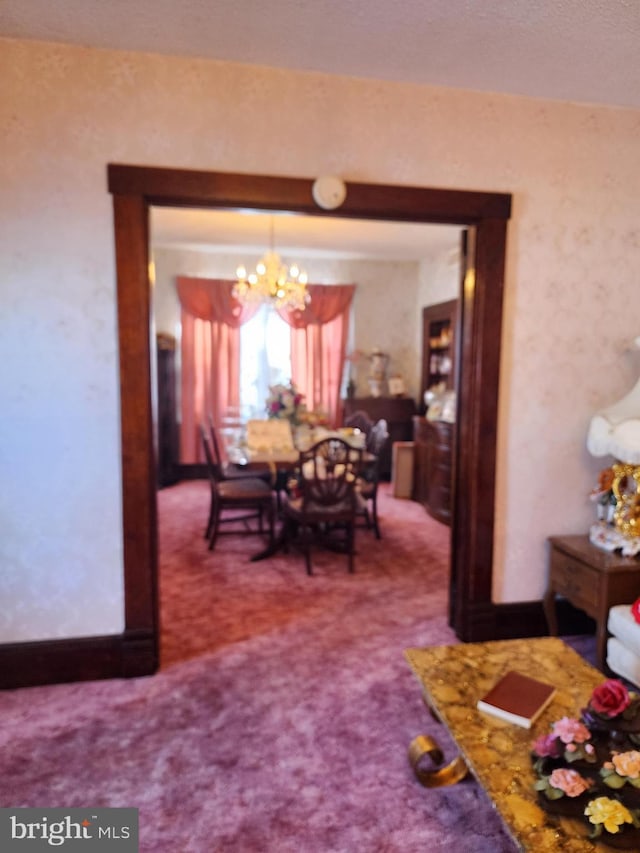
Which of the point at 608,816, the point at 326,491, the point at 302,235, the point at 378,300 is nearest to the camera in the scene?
the point at 608,816

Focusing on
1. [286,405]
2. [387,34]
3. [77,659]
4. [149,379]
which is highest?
[387,34]

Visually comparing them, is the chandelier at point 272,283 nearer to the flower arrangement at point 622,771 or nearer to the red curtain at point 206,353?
the red curtain at point 206,353

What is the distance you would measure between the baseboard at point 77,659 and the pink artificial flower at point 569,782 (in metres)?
1.80

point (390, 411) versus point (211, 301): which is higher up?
point (211, 301)

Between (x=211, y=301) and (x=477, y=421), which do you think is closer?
(x=477, y=421)

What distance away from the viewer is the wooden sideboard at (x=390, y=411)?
657cm

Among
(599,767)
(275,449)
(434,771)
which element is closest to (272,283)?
(275,449)

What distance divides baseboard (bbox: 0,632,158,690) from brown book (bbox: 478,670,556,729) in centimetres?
156

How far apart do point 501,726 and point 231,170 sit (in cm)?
233

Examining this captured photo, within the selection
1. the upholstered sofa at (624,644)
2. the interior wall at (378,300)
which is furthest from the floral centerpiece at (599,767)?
the interior wall at (378,300)

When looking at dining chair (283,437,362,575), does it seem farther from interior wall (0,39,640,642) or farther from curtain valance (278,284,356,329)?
curtain valance (278,284,356,329)

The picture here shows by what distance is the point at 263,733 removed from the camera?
2.17m

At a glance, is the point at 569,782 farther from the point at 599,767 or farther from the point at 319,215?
the point at 319,215

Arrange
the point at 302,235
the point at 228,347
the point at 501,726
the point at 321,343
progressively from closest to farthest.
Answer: the point at 501,726 < the point at 302,235 < the point at 228,347 < the point at 321,343
